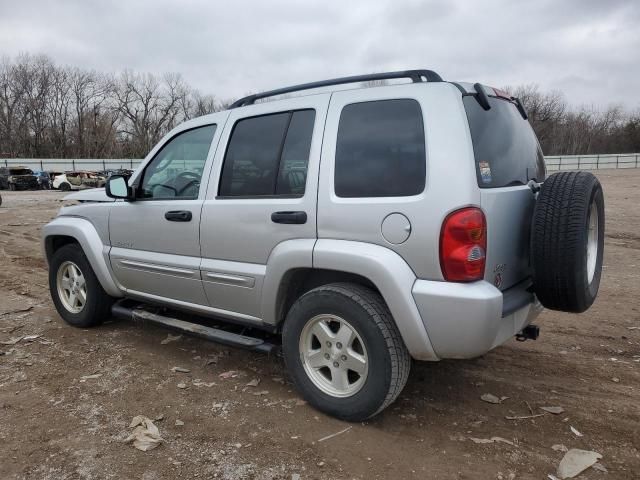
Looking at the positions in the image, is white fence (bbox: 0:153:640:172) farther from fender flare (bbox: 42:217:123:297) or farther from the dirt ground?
the dirt ground

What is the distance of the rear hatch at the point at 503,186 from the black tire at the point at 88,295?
11.6 ft

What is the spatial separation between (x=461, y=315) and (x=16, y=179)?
36.7 meters

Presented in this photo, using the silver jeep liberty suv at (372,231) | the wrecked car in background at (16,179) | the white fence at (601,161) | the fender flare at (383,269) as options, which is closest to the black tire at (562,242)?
the silver jeep liberty suv at (372,231)

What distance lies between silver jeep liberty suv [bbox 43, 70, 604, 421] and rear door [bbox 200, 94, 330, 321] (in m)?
0.01

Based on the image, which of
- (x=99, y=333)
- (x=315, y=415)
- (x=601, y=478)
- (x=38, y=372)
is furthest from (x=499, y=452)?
(x=99, y=333)

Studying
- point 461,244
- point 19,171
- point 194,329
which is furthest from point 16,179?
point 461,244

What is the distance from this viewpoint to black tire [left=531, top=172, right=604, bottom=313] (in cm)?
273

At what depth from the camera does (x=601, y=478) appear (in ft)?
8.24

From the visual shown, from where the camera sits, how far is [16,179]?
32.9m

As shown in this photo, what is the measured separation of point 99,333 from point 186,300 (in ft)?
4.58

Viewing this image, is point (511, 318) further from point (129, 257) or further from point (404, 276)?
point (129, 257)

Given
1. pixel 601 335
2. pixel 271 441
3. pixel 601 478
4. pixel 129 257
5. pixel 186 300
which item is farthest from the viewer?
pixel 601 335

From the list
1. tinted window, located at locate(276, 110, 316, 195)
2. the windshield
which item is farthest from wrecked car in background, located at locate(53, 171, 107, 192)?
tinted window, located at locate(276, 110, 316, 195)

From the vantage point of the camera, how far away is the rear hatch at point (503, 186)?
2713mm
